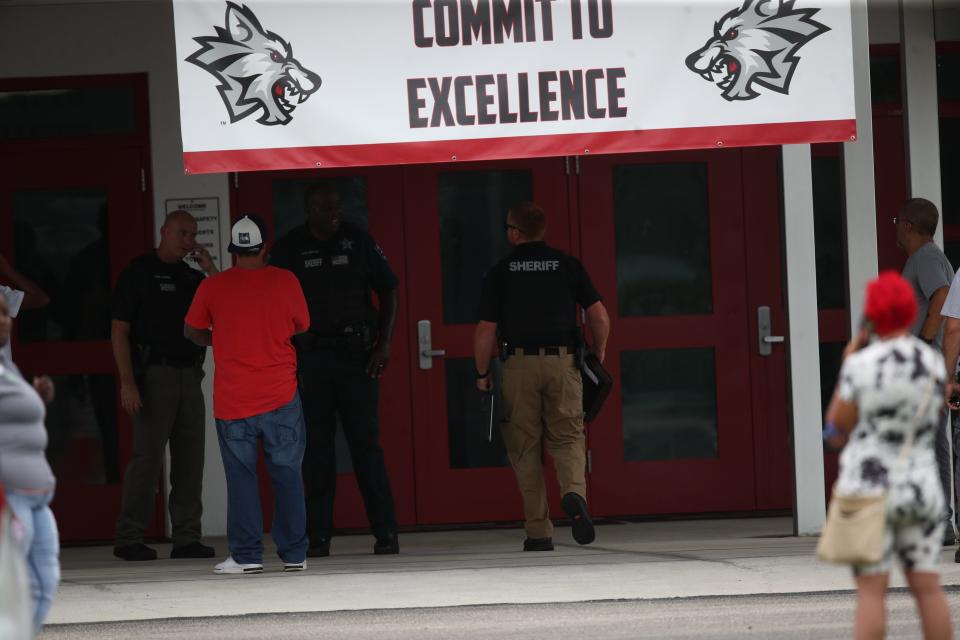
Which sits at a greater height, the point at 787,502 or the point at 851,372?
the point at 851,372

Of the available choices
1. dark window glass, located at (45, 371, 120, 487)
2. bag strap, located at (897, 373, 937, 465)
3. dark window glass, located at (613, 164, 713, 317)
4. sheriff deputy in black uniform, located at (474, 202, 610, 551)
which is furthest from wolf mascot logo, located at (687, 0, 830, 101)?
dark window glass, located at (45, 371, 120, 487)

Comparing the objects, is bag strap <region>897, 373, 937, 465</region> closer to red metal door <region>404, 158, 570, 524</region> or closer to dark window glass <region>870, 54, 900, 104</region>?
red metal door <region>404, 158, 570, 524</region>

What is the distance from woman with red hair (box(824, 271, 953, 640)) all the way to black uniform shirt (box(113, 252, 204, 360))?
490cm

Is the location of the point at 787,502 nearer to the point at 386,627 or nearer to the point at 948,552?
the point at 948,552

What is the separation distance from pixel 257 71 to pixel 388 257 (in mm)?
2558

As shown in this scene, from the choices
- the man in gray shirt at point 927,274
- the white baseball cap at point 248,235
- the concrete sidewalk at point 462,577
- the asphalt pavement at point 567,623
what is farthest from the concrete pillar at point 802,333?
the white baseball cap at point 248,235

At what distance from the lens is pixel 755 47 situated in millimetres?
7949

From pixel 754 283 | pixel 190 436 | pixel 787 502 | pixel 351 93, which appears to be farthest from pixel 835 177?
pixel 190 436

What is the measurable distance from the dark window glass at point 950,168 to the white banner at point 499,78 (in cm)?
269

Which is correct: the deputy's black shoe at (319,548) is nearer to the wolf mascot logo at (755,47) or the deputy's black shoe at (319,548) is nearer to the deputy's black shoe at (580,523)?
the deputy's black shoe at (580,523)

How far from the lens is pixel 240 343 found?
7859mm

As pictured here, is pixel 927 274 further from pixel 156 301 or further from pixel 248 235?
pixel 156 301

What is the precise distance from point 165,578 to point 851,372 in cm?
447

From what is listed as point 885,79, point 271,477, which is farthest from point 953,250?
point 271,477
